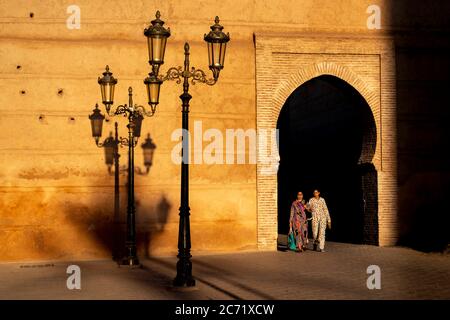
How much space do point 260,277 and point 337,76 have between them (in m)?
6.61

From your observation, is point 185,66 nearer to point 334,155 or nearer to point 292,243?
point 292,243

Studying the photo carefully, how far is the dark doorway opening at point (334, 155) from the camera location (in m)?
18.1

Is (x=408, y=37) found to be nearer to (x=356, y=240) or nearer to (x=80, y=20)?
(x=356, y=240)

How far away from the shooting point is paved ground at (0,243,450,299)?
35.8 ft

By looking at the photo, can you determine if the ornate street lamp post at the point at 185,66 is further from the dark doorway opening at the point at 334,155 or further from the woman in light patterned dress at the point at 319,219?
the dark doorway opening at the point at 334,155

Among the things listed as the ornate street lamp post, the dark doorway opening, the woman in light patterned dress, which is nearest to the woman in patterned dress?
the woman in light patterned dress

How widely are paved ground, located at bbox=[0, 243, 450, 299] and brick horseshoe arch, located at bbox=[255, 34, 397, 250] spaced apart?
91cm

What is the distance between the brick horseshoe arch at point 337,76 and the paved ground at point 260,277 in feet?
3.00

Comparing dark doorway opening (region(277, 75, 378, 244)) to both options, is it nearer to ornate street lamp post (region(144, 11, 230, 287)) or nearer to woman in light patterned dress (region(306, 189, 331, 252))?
woman in light patterned dress (region(306, 189, 331, 252))

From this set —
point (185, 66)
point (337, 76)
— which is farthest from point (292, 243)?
point (185, 66)

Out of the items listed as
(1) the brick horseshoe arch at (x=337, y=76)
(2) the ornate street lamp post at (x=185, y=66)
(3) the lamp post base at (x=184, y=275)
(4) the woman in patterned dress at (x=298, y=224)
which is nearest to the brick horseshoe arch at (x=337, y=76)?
(1) the brick horseshoe arch at (x=337, y=76)
